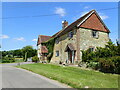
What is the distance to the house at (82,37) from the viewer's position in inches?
791

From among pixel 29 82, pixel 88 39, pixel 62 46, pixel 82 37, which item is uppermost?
pixel 82 37

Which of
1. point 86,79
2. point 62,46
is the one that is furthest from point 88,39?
point 86,79

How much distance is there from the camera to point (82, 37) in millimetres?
20203

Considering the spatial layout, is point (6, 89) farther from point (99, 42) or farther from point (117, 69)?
point (99, 42)

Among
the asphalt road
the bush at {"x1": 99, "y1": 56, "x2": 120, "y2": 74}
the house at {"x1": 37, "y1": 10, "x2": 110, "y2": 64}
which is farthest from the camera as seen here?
the house at {"x1": 37, "y1": 10, "x2": 110, "y2": 64}

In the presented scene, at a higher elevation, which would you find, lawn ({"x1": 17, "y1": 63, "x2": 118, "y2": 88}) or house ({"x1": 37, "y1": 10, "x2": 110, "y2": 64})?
house ({"x1": 37, "y1": 10, "x2": 110, "y2": 64})

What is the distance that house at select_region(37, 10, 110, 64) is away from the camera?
20.1m

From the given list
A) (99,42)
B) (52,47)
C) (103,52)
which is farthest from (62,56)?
(103,52)

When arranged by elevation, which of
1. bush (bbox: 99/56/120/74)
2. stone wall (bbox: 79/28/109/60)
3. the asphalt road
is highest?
stone wall (bbox: 79/28/109/60)

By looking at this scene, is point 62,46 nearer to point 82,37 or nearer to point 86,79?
point 82,37

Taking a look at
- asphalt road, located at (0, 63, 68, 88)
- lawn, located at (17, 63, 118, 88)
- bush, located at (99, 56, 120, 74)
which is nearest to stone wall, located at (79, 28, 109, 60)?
bush, located at (99, 56, 120, 74)

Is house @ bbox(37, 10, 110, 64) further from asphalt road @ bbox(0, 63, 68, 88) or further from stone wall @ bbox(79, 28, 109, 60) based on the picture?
asphalt road @ bbox(0, 63, 68, 88)

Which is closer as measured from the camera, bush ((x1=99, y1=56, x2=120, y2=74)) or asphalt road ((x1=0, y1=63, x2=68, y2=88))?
asphalt road ((x1=0, y1=63, x2=68, y2=88))

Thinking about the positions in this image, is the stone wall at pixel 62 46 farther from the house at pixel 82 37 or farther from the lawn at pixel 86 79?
the lawn at pixel 86 79
